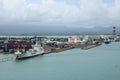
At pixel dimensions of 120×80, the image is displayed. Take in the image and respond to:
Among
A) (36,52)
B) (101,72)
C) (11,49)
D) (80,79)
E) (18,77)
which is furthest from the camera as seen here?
(11,49)

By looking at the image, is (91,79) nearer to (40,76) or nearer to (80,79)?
(80,79)

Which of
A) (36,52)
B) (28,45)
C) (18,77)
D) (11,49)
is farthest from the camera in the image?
(28,45)

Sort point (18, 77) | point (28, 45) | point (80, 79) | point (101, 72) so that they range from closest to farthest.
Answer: point (80, 79)
point (18, 77)
point (101, 72)
point (28, 45)

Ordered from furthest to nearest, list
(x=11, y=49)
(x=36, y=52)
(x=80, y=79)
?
1. (x=11, y=49)
2. (x=36, y=52)
3. (x=80, y=79)

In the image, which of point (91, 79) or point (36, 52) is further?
point (36, 52)

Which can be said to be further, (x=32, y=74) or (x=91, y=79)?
(x=32, y=74)

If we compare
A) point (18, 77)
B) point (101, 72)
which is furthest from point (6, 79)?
point (101, 72)

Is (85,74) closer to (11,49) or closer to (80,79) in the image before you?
(80,79)

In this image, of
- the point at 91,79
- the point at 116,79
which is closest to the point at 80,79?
the point at 91,79
